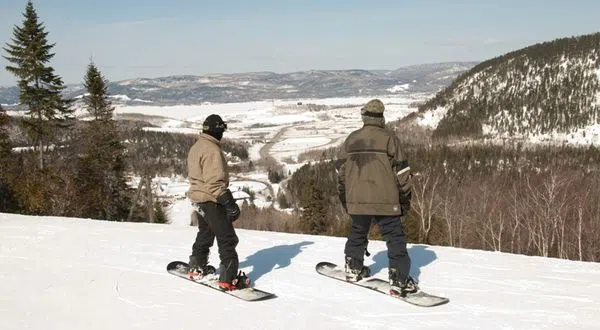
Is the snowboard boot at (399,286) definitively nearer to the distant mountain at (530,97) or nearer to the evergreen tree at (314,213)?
the evergreen tree at (314,213)

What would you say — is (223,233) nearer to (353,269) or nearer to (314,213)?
(353,269)

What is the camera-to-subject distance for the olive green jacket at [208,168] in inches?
239

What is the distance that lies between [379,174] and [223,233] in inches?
78.1

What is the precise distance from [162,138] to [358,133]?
517 feet

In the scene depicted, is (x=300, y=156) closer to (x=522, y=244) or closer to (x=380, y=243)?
(x=522, y=244)

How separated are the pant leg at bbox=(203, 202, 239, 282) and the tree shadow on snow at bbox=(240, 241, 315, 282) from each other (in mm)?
866

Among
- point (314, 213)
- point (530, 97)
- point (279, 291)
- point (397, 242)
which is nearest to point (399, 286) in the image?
point (397, 242)

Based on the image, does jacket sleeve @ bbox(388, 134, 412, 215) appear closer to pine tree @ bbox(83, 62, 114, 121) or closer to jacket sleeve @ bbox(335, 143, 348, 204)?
jacket sleeve @ bbox(335, 143, 348, 204)

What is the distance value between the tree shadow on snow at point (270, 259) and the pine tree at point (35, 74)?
34422 millimetres

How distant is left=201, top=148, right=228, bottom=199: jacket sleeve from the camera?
19.8 ft

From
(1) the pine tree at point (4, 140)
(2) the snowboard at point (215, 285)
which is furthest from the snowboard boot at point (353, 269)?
(1) the pine tree at point (4, 140)

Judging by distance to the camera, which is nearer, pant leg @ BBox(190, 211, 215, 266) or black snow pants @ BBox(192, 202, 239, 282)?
black snow pants @ BBox(192, 202, 239, 282)

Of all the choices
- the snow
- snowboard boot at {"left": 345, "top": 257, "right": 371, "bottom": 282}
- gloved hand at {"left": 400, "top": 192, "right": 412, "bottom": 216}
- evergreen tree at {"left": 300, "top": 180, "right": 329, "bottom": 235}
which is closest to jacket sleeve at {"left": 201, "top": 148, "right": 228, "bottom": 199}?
snowboard boot at {"left": 345, "top": 257, "right": 371, "bottom": 282}

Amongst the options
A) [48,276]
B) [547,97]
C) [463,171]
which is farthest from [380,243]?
[547,97]
